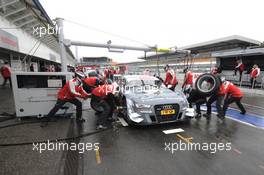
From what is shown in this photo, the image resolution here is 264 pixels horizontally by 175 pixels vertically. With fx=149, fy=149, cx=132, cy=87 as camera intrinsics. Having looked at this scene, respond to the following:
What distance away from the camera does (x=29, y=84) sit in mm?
4539

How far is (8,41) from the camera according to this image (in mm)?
6930

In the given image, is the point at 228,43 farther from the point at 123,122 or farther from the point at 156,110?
the point at 123,122

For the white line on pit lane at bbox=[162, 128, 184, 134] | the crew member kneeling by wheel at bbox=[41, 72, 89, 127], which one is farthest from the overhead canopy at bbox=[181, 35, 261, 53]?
the crew member kneeling by wheel at bbox=[41, 72, 89, 127]

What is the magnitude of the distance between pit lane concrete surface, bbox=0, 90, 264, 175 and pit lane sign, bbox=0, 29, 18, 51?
4078mm

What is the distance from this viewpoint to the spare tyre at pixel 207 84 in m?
4.99

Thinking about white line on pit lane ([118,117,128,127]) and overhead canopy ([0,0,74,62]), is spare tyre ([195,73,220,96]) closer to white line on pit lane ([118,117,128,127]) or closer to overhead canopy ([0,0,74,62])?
white line on pit lane ([118,117,128,127])

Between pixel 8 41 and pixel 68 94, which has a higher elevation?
pixel 8 41

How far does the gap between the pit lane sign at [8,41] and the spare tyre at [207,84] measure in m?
8.16

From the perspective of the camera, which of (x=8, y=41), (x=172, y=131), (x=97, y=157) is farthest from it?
(x=8, y=41)

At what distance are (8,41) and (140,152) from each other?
792 centimetres

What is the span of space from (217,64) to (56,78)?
52.7 ft

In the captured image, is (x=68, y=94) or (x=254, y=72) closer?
(x=68, y=94)

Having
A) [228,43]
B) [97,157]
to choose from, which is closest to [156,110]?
[97,157]

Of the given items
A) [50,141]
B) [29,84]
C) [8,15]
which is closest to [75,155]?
[50,141]
